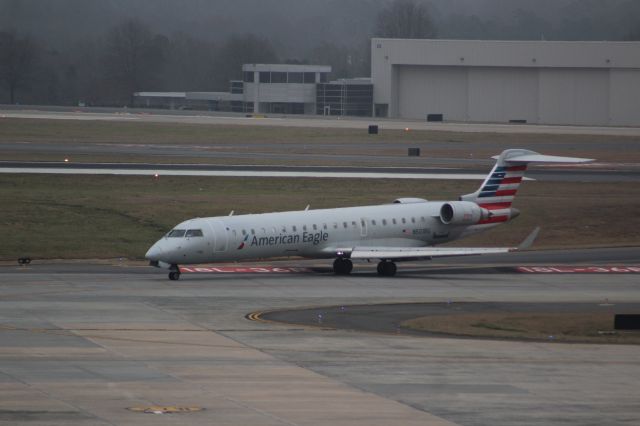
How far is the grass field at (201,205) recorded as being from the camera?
5831 cm

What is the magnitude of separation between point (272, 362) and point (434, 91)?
13226 cm

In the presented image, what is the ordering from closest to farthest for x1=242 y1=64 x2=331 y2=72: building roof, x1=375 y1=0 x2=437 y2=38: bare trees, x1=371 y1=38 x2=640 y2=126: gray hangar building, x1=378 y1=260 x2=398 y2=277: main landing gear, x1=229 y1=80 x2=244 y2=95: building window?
x1=378 y1=260 x2=398 y2=277: main landing gear < x1=371 y1=38 x2=640 y2=126: gray hangar building < x1=242 y1=64 x2=331 y2=72: building roof < x1=229 y1=80 x2=244 y2=95: building window < x1=375 y1=0 x2=437 y2=38: bare trees

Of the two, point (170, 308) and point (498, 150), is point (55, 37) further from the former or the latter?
point (170, 308)

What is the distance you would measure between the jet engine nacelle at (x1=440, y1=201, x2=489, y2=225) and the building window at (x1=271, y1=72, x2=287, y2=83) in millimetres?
118769

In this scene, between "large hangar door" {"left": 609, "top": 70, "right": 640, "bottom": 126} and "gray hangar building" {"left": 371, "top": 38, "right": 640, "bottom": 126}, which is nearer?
"large hangar door" {"left": 609, "top": 70, "right": 640, "bottom": 126}

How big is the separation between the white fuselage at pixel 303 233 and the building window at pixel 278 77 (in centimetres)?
11853

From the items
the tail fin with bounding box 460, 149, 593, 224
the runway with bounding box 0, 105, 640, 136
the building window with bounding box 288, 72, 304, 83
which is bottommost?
the tail fin with bounding box 460, 149, 593, 224

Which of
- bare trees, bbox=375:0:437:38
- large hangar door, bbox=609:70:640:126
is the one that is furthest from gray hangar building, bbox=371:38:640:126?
bare trees, bbox=375:0:437:38

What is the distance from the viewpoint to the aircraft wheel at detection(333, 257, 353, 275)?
5078 centimetres

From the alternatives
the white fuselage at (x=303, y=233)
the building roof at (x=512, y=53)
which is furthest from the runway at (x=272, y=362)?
the building roof at (x=512, y=53)

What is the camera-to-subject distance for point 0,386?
26.5 m

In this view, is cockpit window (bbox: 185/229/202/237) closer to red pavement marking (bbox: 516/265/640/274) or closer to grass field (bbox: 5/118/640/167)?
red pavement marking (bbox: 516/265/640/274)

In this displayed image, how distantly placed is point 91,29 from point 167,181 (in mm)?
85942

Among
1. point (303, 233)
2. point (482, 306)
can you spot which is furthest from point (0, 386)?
point (303, 233)
